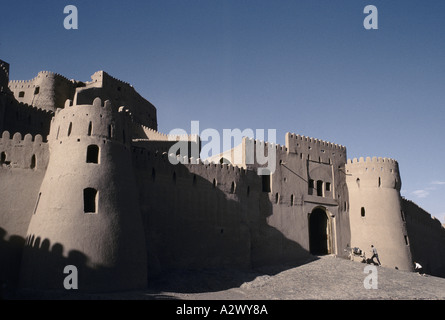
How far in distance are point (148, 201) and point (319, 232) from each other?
47.8ft

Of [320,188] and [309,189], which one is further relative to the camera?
[320,188]

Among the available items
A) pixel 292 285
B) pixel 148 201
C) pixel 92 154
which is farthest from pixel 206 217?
pixel 92 154

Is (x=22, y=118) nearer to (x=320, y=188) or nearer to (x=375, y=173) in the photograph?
(x=320, y=188)

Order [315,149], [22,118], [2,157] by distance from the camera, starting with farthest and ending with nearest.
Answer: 1. [315,149]
2. [22,118]
3. [2,157]

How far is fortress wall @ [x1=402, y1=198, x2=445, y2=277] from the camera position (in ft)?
115

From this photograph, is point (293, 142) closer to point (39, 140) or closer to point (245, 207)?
point (245, 207)

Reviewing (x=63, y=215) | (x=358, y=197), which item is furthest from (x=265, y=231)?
(x=63, y=215)

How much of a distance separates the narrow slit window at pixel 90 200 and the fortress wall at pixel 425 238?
2468cm

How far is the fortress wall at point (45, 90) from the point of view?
29473 millimetres

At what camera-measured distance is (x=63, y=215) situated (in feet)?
52.1

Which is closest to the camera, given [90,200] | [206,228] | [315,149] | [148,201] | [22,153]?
[90,200]

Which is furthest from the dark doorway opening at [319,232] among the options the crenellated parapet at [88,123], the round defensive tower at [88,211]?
the crenellated parapet at [88,123]

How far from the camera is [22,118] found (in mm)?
25141
